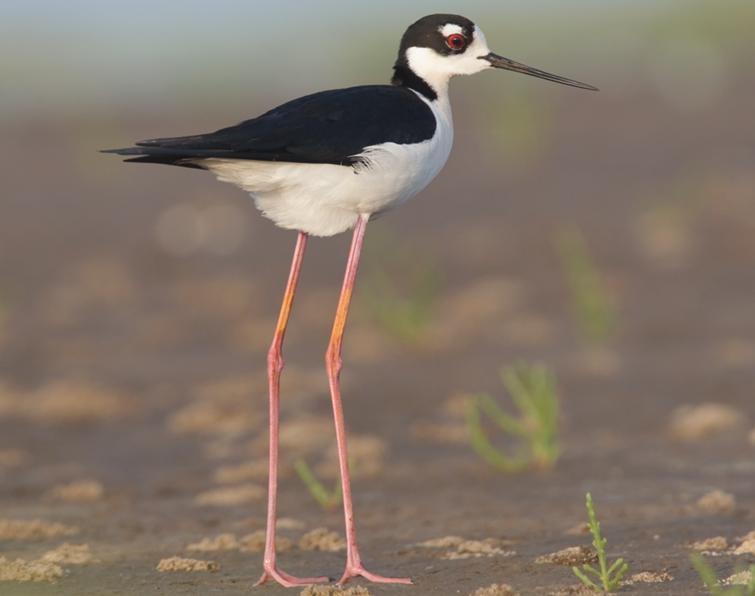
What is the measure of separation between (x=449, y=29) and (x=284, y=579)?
1950mm

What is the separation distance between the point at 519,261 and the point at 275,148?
5.42m

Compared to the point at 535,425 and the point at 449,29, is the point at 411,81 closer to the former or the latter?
the point at 449,29

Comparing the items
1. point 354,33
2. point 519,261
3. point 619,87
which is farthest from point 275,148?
point 354,33

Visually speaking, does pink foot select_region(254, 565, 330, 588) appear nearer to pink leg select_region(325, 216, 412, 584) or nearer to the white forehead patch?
pink leg select_region(325, 216, 412, 584)

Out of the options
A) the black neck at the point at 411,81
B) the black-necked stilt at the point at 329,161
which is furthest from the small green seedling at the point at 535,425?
the black neck at the point at 411,81

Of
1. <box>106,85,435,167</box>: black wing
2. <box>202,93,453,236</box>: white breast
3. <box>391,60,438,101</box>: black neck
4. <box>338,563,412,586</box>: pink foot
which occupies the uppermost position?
<box>391,60,438,101</box>: black neck

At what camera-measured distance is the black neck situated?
5055mm

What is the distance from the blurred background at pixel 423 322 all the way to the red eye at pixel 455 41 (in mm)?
1677

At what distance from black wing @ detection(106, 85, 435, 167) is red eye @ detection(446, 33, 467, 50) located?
13.9 inches

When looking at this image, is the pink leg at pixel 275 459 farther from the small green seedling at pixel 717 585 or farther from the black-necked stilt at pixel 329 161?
the small green seedling at pixel 717 585

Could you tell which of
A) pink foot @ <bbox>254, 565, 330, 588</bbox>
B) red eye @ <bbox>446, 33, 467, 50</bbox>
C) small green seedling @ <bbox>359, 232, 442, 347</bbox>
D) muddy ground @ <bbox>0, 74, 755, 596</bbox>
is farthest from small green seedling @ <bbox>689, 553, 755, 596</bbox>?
small green seedling @ <bbox>359, 232, 442, 347</bbox>

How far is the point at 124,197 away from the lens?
12273 millimetres

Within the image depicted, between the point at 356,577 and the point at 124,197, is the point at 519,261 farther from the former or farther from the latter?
the point at 356,577

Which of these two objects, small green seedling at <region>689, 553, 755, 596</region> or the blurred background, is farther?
the blurred background
